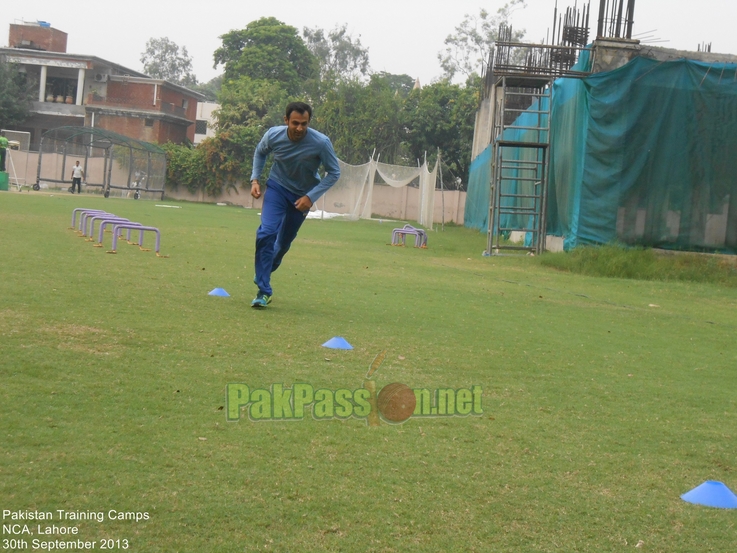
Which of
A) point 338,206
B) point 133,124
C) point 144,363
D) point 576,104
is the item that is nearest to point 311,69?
point 133,124

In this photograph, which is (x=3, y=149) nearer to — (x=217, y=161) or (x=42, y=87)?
(x=217, y=161)

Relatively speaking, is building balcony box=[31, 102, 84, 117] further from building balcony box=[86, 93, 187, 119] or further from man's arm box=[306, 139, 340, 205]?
man's arm box=[306, 139, 340, 205]

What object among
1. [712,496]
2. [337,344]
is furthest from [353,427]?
[337,344]

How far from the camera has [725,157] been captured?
567 inches

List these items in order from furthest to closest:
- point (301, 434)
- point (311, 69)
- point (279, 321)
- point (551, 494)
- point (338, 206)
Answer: point (311, 69) < point (338, 206) < point (279, 321) < point (301, 434) < point (551, 494)

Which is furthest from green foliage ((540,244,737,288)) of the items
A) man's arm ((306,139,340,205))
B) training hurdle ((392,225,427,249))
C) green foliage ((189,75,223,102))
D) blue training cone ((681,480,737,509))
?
green foliage ((189,75,223,102))

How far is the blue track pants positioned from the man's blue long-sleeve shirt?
105 mm

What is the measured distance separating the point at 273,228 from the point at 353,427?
→ 385cm

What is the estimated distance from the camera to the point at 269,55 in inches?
2822

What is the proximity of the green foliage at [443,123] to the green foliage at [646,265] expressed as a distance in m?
34.8

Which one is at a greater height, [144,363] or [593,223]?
[593,223]

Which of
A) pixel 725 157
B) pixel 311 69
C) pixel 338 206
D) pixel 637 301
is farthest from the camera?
pixel 311 69

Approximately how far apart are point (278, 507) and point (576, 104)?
14202 millimetres

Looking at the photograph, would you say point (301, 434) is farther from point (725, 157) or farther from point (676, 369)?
point (725, 157)
